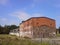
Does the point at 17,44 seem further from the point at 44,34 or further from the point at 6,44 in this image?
the point at 44,34

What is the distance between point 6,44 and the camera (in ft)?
50.1

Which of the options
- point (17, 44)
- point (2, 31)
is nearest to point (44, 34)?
point (17, 44)

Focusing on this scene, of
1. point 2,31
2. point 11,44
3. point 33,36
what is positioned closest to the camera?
point 11,44

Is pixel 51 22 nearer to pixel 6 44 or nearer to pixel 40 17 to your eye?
pixel 40 17

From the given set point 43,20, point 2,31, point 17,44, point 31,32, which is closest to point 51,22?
point 43,20

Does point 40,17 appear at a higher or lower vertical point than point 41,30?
higher

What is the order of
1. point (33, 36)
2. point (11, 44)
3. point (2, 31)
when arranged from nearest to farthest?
point (11, 44), point (33, 36), point (2, 31)

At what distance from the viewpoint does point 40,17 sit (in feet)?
182

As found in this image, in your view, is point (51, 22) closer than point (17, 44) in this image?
No

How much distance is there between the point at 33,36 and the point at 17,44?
1522 inches

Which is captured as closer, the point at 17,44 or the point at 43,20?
the point at 17,44

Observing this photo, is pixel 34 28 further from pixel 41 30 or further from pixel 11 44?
pixel 11 44

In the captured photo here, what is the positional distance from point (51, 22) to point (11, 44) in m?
42.3

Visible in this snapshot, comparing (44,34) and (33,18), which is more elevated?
(33,18)
